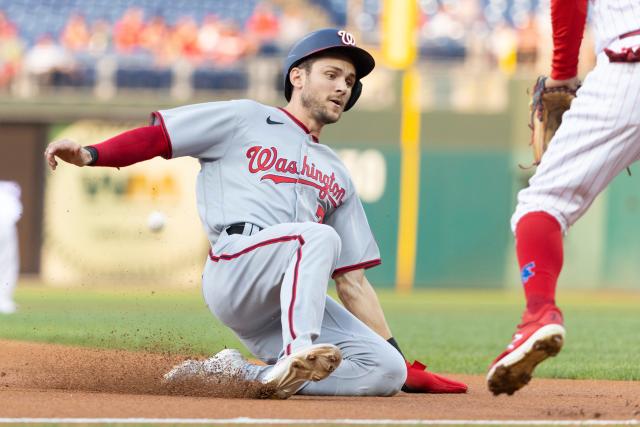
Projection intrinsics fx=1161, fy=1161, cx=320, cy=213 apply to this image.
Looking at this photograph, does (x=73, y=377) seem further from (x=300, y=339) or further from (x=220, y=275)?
(x=300, y=339)

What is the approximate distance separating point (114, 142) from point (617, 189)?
45.2ft

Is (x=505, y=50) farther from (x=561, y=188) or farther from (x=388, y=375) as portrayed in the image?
(x=561, y=188)

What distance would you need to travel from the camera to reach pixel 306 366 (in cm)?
370

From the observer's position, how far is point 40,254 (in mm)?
17594

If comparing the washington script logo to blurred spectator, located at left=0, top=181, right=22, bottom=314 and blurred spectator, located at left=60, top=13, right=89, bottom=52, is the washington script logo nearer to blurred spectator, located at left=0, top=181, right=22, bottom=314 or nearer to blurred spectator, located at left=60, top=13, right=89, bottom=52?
blurred spectator, located at left=0, top=181, right=22, bottom=314

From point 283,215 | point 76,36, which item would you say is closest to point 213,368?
point 283,215

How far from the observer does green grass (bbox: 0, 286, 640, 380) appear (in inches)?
267

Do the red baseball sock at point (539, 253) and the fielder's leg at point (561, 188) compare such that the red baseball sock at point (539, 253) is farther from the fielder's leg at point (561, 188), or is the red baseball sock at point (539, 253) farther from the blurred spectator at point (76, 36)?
the blurred spectator at point (76, 36)

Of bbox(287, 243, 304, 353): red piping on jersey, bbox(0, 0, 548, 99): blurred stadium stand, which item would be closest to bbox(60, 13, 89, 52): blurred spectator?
bbox(0, 0, 548, 99): blurred stadium stand

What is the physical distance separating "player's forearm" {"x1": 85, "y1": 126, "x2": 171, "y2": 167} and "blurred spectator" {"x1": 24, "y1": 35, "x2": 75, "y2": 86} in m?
13.6

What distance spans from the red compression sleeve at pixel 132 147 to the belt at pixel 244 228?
0.36m

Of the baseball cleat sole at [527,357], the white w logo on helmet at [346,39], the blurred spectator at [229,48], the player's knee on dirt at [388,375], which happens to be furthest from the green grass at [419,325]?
the blurred spectator at [229,48]

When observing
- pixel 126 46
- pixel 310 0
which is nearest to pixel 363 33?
pixel 310 0

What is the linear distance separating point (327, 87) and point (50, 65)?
13.7m
